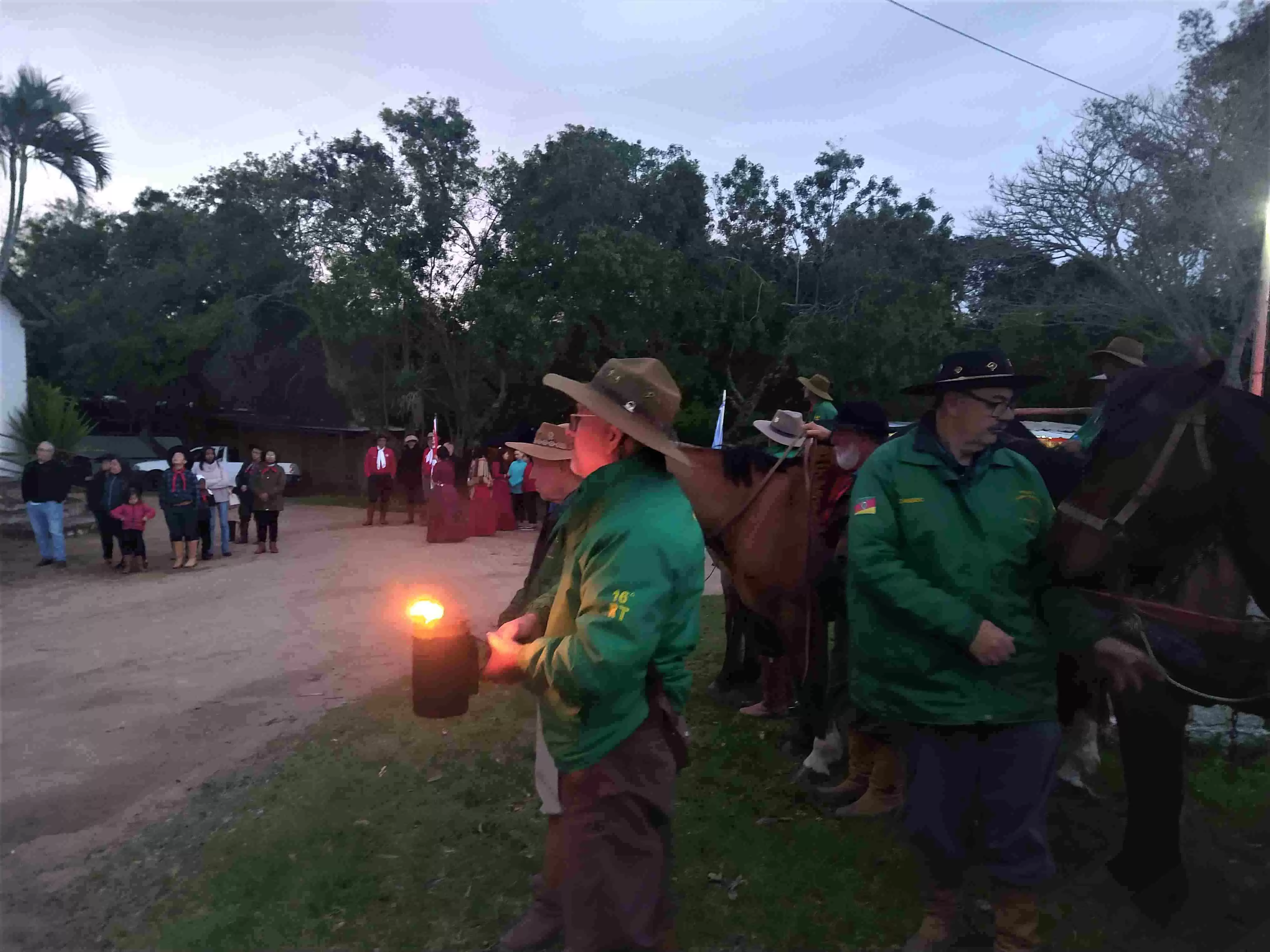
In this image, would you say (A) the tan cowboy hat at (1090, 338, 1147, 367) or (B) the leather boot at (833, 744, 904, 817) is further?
(A) the tan cowboy hat at (1090, 338, 1147, 367)

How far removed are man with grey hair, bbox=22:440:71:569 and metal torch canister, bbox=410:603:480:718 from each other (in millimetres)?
11713

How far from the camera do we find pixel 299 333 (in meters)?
29.3

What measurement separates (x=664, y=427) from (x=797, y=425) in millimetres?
3074

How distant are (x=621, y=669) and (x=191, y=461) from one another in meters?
16.3

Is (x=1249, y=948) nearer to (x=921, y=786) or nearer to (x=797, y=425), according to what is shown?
(x=921, y=786)

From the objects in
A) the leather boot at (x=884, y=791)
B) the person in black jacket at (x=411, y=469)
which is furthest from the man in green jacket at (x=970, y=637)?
the person in black jacket at (x=411, y=469)

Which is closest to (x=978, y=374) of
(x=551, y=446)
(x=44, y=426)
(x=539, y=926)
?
(x=551, y=446)

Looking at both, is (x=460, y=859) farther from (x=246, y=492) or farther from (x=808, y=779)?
(x=246, y=492)

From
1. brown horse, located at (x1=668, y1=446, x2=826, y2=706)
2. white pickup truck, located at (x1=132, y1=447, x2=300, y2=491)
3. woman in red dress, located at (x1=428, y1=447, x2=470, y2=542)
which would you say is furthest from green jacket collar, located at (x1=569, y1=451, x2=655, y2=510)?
white pickup truck, located at (x1=132, y1=447, x2=300, y2=491)

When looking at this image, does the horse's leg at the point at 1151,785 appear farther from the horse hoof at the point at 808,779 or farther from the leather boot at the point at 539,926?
the leather boot at the point at 539,926

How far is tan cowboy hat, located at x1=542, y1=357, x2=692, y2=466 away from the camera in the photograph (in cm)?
225

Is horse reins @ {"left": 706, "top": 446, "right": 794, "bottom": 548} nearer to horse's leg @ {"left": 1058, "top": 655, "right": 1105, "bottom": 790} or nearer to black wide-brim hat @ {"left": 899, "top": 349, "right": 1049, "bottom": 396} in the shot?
horse's leg @ {"left": 1058, "top": 655, "right": 1105, "bottom": 790}

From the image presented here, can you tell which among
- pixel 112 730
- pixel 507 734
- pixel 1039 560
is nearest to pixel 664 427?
pixel 1039 560

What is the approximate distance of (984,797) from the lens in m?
2.68
